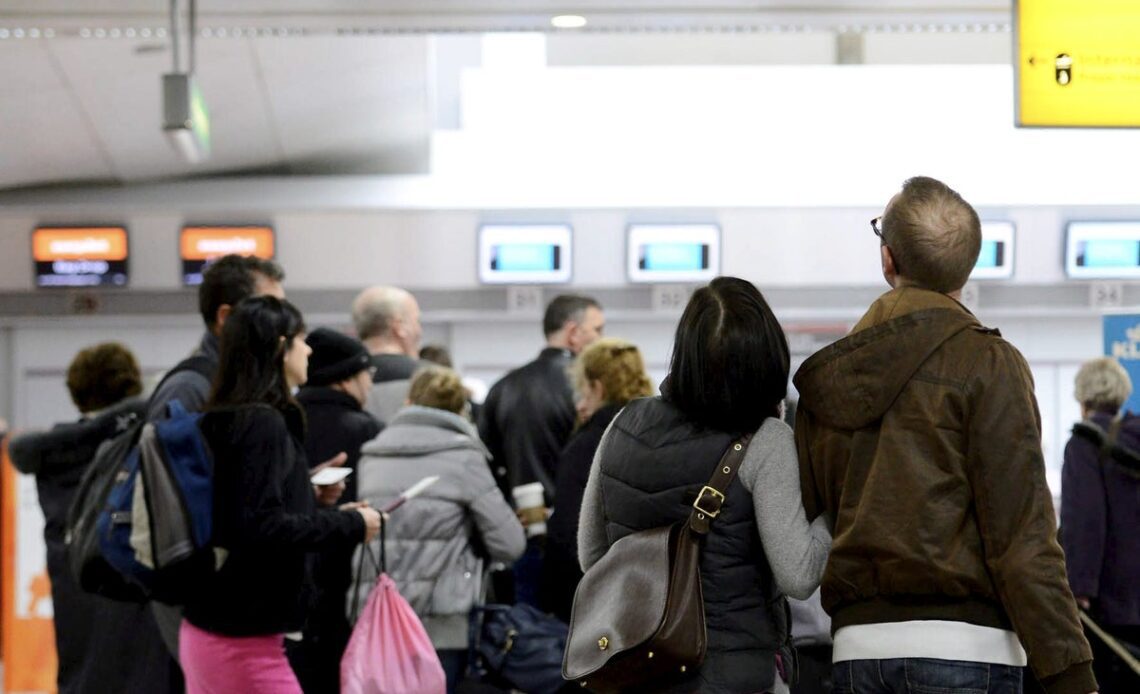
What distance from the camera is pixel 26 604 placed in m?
8.29

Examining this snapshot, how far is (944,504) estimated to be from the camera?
259cm

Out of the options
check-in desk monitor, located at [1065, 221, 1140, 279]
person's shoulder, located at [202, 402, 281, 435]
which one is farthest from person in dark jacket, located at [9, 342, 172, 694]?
check-in desk monitor, located at [1065, 221, 1140, 279]

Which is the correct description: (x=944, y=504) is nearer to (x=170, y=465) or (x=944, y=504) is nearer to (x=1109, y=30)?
(x=170, y=465)

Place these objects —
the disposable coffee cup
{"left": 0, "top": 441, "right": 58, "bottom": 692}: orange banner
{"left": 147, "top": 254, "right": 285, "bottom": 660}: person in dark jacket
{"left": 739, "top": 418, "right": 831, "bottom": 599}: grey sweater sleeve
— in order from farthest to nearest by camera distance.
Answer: {"left": 0, "top": 441, "right": 58, "bottom": 692}: orange banner
the disposable coffee cup
{"left": 147, "top": 254, "right": 285, "bottom": 660}: person in dark jacket
{"left": 739, "top": 418, "right": 831, "bottom": 599}: grey sweater sleeve

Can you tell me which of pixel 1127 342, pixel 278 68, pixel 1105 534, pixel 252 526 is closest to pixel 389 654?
pixel 252 526

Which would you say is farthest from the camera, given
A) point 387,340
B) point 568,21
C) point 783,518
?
point 568,21

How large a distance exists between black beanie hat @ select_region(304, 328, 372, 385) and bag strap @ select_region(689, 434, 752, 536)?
2.37 m

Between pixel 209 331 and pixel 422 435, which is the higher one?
pixel 209 331

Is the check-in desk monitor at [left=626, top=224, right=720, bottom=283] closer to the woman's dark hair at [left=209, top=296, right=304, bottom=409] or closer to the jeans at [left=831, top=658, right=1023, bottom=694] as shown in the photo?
the woman's dark hair at [left=209, top=296, right=304, bottom=409]

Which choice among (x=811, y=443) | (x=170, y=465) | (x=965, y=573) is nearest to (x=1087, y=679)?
(x=965, y=573)

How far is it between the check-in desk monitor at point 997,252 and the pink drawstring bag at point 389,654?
5700mm

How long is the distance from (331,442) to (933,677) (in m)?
2.76

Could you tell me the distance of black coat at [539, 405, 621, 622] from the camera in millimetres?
4602

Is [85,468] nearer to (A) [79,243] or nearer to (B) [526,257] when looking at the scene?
(A) [79,243]
